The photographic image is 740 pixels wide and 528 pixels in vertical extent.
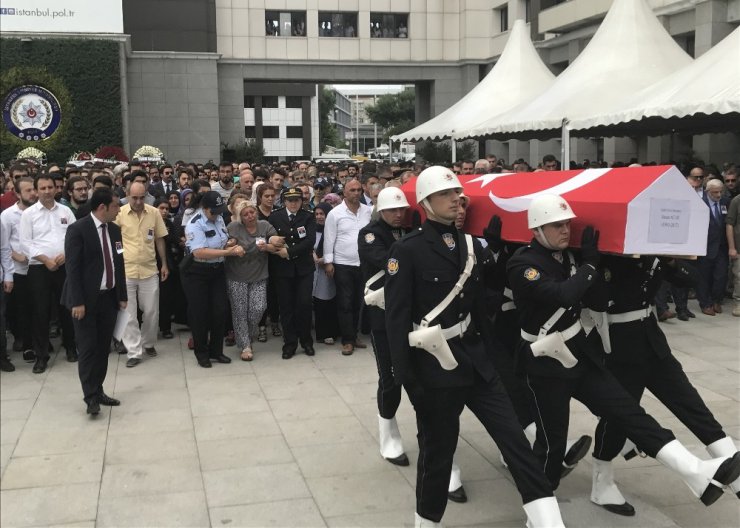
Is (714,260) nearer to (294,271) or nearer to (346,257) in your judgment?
(346,257)

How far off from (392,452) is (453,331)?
1829 millimetres

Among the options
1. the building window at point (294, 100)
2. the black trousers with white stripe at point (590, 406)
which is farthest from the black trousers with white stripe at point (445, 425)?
the building window at point (294, 100)

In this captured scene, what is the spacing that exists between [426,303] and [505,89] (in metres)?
16.4

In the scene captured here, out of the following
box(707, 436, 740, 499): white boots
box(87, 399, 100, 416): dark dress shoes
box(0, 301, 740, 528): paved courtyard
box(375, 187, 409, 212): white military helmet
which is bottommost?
box(0, 301, 740, 528): paved courtyard

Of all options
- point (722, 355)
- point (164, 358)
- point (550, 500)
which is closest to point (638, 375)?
point (550, 500)

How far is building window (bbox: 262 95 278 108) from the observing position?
77.8 m

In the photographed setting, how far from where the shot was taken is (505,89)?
19625mm

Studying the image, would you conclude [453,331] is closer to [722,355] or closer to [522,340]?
[522,340]

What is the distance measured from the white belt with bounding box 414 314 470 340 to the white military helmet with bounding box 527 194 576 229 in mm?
630

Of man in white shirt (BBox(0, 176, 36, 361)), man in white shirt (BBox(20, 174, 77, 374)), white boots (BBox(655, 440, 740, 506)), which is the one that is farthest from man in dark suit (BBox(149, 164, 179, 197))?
white boots (BBox(655, 440, 740, 506))

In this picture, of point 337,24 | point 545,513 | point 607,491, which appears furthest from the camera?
point 337,24

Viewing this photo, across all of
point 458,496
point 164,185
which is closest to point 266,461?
point 458,496

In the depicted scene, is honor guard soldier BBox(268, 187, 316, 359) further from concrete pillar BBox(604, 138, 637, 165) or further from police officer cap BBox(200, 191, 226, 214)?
concrete pillar BBox(604, 138, 637, 165)

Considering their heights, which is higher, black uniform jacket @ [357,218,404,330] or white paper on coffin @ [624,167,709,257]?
white paper on coffin @ [624,167,709,257]
